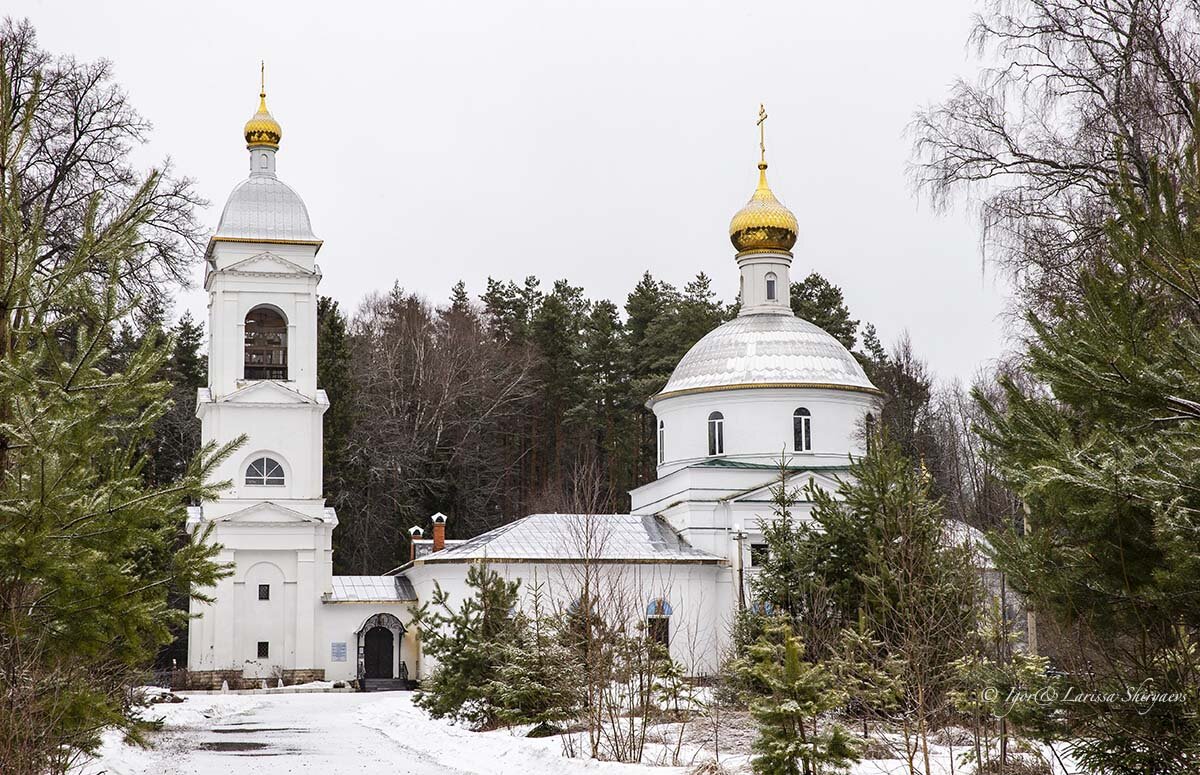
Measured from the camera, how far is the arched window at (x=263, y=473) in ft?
118

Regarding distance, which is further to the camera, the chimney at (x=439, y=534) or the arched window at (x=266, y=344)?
the chimney at (x=439, y=534)

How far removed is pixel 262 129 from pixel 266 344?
6135 mm

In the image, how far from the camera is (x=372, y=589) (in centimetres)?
3762

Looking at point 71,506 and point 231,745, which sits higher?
point 71,506

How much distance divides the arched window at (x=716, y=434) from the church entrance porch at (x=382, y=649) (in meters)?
9.68

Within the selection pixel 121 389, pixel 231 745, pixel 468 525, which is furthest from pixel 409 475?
pixel 121 389

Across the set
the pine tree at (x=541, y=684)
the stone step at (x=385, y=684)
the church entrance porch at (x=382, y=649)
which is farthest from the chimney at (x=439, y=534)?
the pine tree at (x=541, y=684)

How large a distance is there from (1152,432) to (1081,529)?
0.80m

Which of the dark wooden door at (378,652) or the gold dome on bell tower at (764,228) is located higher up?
the gold dome on bell tower at (764,228)

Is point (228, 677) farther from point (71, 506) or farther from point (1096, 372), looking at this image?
point (1096, 372)

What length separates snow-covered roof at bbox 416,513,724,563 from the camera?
→ 111ft

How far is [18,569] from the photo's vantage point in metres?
8.37

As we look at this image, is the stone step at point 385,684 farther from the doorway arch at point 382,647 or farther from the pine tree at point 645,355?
the pine tree at point 645,355

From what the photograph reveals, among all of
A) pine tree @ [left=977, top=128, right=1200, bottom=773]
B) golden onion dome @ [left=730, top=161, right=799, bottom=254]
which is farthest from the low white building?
pine tree @ [left=977, top=128, right=1200, bottom=773]
